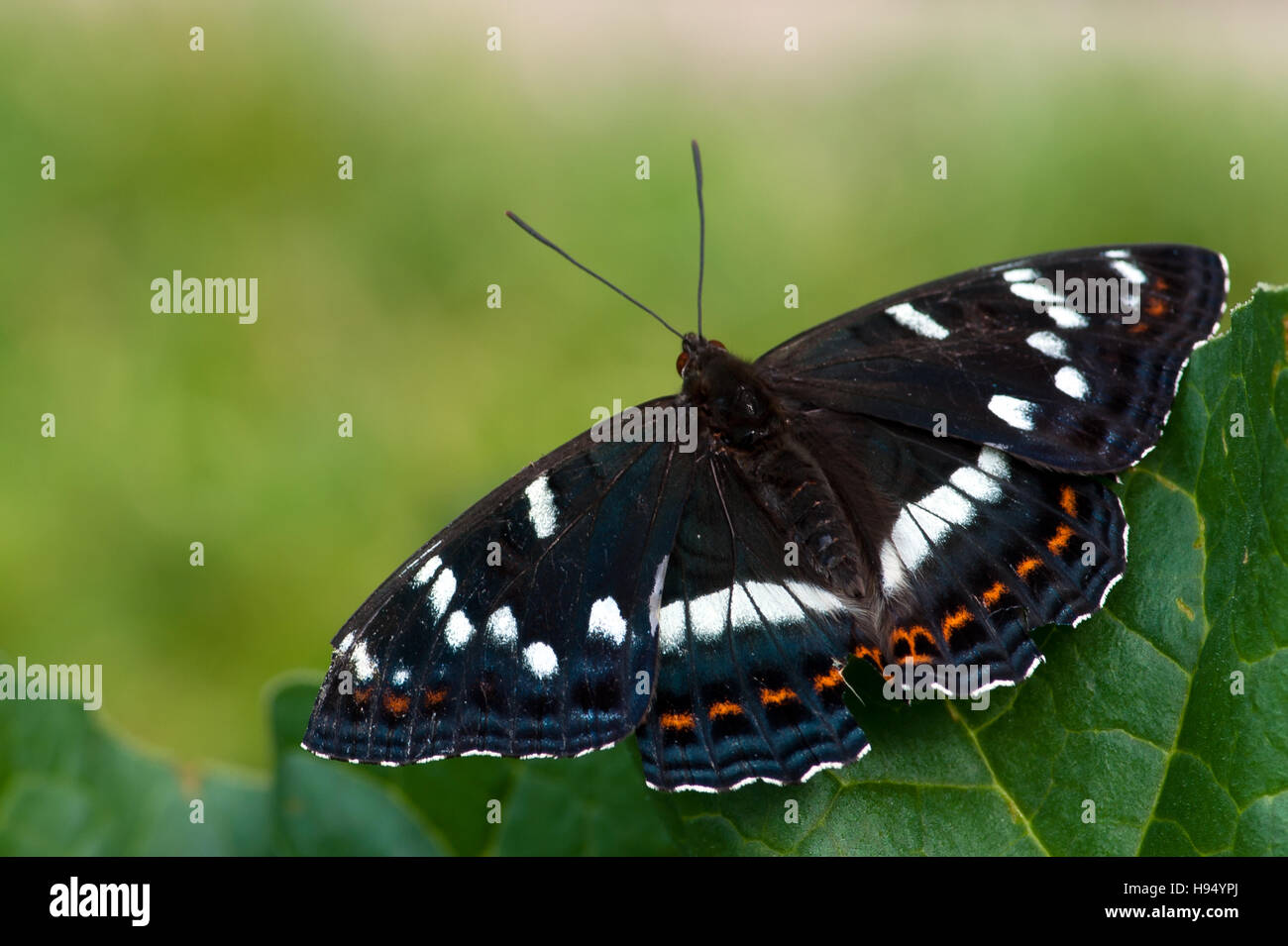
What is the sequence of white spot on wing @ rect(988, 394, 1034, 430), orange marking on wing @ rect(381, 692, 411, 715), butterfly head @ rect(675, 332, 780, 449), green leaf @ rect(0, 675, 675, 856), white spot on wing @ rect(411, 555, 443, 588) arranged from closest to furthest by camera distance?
green leaf @ rect(0, 675, 675, 856) < orange marking on wing @ rect(381, 692, 411, 715) < white spot on wing @ rect(411, 555, 443, 588) < white spot on wing @ rect(988, 394, 1034, 430) < butterfly head @ rect(675, 332, 780, 449)

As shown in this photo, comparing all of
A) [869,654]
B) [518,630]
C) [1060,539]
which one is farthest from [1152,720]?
[518,630]

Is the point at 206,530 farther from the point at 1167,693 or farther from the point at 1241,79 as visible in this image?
the point at 1241,79

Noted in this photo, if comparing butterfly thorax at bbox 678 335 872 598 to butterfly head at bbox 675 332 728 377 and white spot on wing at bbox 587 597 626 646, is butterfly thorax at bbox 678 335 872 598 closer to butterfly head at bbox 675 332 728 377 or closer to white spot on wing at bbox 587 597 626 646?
butterfly head at bbox 675 332 728 377

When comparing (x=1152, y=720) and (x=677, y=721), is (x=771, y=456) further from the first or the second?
(x=1152, y=720)

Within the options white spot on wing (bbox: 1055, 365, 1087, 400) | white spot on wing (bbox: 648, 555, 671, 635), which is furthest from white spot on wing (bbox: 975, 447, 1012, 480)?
white spot on wing (bbox: 648, 555, 671, 635)

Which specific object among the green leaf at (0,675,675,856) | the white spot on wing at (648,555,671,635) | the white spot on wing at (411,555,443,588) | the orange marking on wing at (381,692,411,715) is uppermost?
the white spot on wing at (411,555,443,588)

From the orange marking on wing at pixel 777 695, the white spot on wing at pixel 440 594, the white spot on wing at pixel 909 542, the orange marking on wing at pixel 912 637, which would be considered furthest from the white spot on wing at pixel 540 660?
the white spot on wing at pixel 909 542

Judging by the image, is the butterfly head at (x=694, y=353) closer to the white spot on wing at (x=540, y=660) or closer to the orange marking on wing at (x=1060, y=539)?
the white spot on wing at (x=540, y=660)
